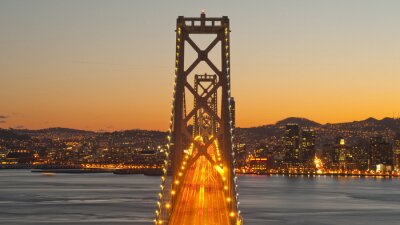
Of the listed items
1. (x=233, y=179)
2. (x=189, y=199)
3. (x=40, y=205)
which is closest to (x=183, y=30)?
(x=233, y=179)

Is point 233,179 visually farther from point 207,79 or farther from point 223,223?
point 207,79

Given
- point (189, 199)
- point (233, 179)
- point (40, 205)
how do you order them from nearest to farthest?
point (233, 179)
point (189, 199)
point (40, 205)

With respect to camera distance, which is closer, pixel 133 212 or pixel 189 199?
pixel 189 199

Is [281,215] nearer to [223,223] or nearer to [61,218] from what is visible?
[61,218]

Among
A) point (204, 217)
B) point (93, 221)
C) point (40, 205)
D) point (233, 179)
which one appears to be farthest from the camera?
point (40, 205)

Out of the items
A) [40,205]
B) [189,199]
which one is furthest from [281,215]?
[40,205]

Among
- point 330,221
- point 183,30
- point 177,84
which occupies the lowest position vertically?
point 330,221

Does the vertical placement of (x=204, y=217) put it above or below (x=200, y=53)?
below

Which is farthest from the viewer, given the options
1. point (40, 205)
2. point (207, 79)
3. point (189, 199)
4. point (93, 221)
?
point (40, 205)

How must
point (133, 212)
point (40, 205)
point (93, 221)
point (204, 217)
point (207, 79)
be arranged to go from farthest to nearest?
1. point (40, 205)
2. point (207, 79)
3. point (133, 212)
4. point (93, 221)
5. point (204, 217)
